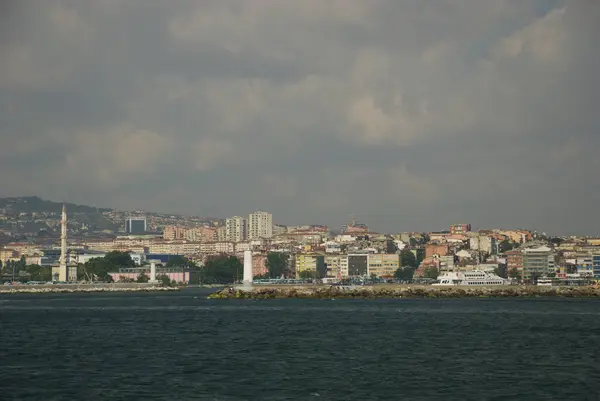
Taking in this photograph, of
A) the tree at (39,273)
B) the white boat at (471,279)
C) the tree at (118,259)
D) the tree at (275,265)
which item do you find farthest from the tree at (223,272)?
the white boat at (471,279)

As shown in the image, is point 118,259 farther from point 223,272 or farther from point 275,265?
point 275,265

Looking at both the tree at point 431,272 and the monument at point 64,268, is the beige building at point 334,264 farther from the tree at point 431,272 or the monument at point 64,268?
the monument at point 64,268

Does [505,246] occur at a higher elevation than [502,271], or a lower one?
higher

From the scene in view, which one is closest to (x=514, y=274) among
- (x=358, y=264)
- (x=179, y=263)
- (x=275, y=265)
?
(x=358, y=264)

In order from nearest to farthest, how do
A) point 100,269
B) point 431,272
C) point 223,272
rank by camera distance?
point 431,272
point 100,269
point 223,272

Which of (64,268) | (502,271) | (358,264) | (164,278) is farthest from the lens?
(358,264)

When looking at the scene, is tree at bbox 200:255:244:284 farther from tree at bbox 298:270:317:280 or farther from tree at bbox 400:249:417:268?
tree at bbox 400:249:417:268

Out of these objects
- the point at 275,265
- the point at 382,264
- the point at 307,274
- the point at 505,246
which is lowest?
the point at 307,274
